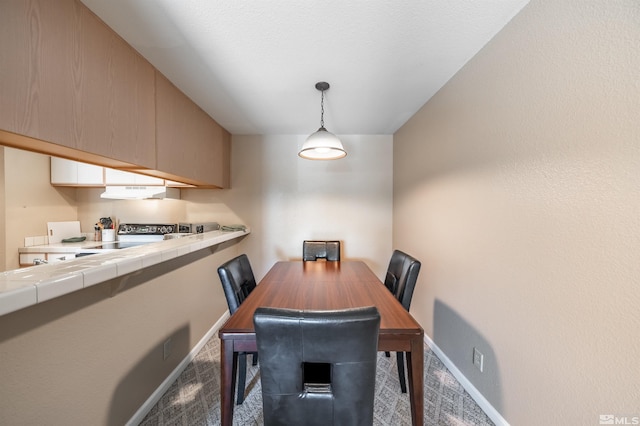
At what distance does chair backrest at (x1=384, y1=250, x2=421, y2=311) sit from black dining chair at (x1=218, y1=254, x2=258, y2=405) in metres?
1.09

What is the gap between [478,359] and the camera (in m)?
1.67

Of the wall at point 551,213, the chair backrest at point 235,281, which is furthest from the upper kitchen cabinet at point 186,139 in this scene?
the wall at point 551,213

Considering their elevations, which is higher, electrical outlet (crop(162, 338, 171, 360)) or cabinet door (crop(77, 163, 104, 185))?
cabinet door (crop(77, 163, 104, 185))

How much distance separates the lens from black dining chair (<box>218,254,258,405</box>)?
1.58 metres

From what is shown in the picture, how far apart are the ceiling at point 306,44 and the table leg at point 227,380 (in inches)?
68.7

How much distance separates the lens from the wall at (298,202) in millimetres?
3523

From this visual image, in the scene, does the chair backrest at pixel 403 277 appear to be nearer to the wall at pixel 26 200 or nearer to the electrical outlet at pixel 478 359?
the electrical outlet at pixel 478 359

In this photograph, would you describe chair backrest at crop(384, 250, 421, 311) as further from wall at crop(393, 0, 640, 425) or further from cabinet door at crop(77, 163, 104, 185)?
cabinet door at crop(77, 163, 104, 185)

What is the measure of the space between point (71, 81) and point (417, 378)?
7.35ft

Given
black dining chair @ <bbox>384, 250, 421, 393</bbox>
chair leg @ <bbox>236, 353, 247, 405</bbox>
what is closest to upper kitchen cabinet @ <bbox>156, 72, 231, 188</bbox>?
chair leg @ <bbox>236, 353, 247, 405</bbox>

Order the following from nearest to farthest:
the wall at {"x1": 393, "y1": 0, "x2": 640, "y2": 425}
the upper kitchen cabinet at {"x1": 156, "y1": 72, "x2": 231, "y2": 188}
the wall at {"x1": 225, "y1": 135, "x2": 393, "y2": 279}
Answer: the wall at {"x1": 393, "y1": 0, "x2": 640, "y2": 425}, the upper kitchen cabinet at {"x1": 156, "y1": 72, "x2": 231, "y2": 188}, the wall at {"x1": 225, "y1": 135, "x2": 393, "y2": 279}

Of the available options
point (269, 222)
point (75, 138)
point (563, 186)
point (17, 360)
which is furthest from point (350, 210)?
point (17, 360)

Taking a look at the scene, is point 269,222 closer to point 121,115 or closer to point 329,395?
Answer: point 121,115

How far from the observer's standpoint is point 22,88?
0.98m
